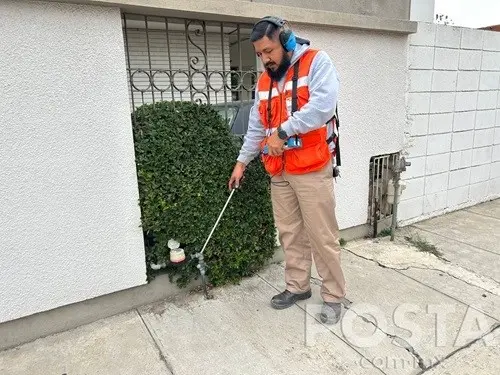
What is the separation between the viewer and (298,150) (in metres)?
2.28

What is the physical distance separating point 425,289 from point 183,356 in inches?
74.4

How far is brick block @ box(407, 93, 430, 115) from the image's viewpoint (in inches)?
156

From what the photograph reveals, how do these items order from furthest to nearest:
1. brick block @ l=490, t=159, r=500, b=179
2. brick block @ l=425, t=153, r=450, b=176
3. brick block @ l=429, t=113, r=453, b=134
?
1. brick block @ l=490, t=159, r=500, b=179
2. brick block @ l=425, t=153, r=450, b=176
3. brick block @ l=429, t=113, r=453, b=134

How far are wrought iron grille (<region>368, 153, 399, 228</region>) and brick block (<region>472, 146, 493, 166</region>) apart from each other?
1.43 m

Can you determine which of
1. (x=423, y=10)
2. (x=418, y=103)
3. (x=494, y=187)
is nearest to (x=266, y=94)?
(x=418, y=103)

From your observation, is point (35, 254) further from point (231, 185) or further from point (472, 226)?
point (472, 226)

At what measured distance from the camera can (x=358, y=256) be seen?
3.56 metres

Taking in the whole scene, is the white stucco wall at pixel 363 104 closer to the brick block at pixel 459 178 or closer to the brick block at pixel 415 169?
the brick block at pixel 415 169

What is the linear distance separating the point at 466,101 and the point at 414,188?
125 cm

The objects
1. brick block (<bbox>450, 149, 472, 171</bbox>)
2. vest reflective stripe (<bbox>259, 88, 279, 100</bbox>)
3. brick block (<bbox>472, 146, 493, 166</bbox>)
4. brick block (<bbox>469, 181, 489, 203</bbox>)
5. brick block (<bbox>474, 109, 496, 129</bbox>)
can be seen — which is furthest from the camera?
brick block (<bbox>469, 181, 489, 203</bbox>)

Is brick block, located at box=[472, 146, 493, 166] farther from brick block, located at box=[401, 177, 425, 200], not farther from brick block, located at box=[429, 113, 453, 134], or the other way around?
brick block, located at box=[401, 177, 425, 200]

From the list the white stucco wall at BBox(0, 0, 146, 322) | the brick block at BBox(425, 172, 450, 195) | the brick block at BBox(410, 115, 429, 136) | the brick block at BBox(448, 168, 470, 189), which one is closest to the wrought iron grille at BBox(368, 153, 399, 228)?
the brick block at BBox(410, 115, 429, 136)

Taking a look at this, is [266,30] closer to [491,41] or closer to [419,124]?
[419,124]

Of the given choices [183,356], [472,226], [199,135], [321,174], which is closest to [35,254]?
[183,356]
